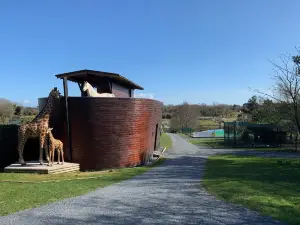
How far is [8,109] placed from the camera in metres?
50.3

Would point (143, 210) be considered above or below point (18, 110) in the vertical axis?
below

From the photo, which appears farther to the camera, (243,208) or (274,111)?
(274,111)

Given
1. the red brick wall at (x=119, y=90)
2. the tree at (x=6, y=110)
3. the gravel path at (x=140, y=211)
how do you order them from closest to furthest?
1. the gravel path at (x=140, y=211)
2. the red brick wall at (x=119, y=90)
3. the tree at (x=6, y=110)

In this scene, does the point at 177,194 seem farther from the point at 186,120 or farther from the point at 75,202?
the point at 186,120

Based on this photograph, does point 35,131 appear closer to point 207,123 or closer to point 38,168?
point 38,168

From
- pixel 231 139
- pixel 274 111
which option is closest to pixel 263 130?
pixel 231 139

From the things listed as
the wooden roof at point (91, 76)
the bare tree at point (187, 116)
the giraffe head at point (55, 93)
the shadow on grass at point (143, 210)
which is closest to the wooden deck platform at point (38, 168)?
the giraffe head at point (55, 93)

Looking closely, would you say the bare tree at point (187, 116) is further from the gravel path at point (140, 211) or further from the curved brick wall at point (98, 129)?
the gravel path at point (140, 211)

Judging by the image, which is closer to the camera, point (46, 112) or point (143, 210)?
point (143, 210)

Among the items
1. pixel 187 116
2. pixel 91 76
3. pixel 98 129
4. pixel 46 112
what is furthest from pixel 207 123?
pixel 46 112

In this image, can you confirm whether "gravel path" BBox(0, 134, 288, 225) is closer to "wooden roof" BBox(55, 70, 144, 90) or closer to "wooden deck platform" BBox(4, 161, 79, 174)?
"wooden deck platform" BBox(4, 161, 79, 174)

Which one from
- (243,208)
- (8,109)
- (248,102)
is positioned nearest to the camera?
(243,208)

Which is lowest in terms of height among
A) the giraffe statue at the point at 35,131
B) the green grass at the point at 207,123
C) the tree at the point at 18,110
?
the giraffe statue at the point at 35,131

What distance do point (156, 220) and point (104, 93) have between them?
13031mm
